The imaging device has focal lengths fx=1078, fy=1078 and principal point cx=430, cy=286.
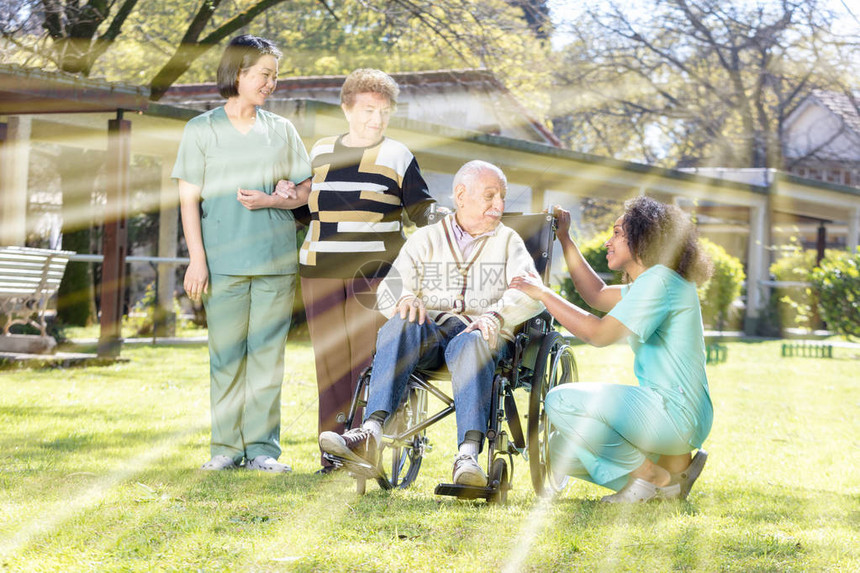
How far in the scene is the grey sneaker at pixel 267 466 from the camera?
4.91 m

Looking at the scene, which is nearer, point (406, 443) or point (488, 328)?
point (488, 328)

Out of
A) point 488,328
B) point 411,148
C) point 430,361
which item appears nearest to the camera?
point 488,328

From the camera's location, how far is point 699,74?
3434 cm

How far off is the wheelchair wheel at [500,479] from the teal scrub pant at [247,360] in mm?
1269

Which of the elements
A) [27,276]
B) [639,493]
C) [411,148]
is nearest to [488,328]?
[639,493]

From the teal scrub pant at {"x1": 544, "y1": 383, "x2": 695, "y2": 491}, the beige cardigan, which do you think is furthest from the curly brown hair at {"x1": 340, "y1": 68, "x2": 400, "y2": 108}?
the teal scrub pant at {"x1": 544, "y1": 383, "x2": 695, "y2": 491}

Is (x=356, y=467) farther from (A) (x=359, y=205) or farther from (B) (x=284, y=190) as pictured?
(B) (x=284, y=190)

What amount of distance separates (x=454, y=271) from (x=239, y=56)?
1.40 metres

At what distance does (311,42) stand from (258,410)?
22.0 metres

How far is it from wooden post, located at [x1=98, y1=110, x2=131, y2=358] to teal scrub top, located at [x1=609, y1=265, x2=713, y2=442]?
7740 mm

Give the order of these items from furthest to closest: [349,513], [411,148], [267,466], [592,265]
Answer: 1. [592,265]
2. [411,148]
3. [267,466]
4. [349,513]

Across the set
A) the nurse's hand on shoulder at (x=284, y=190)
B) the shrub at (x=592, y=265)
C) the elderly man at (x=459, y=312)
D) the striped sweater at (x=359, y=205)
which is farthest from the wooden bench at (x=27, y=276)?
the shrub at (x=592, y=265)

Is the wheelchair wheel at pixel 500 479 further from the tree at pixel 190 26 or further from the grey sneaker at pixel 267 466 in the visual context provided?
the tree at pixel 190 26

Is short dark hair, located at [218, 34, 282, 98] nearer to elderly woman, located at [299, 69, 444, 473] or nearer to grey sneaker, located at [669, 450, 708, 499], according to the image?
elderly woman, located at [299, 69, 444, 473]
